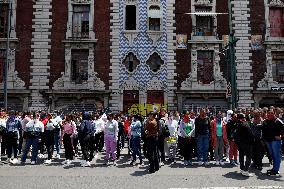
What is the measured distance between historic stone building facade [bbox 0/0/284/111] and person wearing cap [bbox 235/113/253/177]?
1478 cm

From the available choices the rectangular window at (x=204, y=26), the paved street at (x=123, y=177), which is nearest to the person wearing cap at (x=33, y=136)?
the paved street at (x=123, y=177)

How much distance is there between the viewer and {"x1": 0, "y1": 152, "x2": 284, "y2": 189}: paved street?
920cm

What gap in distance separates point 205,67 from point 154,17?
5.36 m

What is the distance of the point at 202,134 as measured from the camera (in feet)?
41.3

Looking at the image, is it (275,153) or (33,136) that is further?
(33,136)

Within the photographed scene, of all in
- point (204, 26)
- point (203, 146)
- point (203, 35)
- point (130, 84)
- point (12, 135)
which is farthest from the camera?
point (204, 26)

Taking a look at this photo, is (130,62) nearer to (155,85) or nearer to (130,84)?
(130,84)

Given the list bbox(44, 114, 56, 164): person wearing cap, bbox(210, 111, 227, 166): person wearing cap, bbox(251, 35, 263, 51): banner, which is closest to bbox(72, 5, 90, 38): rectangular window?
bbox(251, 35, 263, 51): banner

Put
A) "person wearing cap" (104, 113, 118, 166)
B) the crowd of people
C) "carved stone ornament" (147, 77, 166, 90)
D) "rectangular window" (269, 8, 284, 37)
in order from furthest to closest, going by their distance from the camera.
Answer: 1. "rectangular window" (269, 8, 284, 37)
2. "carved stone ornament" (147, 77, 166, 90)
3. "person wearing cap" (104, 113, 118, 166)
4. the crowd of people

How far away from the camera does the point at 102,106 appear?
2552 cm

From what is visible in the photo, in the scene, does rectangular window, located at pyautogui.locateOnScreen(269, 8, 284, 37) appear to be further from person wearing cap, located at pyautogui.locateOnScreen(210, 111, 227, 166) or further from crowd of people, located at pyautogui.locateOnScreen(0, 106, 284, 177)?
person wearing cap, located at pyautogui.locateOnScreen(210, 111, 227, 166)

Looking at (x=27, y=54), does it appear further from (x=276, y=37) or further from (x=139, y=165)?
(x=276, y=37)

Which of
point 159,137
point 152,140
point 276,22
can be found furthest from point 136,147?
point 276,22

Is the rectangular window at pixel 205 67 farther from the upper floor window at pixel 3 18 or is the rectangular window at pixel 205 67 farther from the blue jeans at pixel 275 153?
Result: the blue jeans at pixel 275 153
